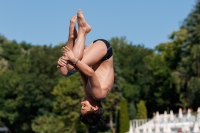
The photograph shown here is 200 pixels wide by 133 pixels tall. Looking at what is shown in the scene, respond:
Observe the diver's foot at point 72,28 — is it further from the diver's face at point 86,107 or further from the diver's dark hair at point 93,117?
the diver's dark hair at point 93,117

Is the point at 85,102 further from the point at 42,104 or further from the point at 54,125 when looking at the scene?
A: the point at 42,104

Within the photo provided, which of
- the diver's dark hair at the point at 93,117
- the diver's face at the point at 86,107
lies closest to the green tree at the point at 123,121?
the diver's dark hair at the point at 93,117

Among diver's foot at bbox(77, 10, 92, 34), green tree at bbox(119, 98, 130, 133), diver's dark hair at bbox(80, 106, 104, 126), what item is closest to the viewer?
diver's dark hair at bbox(80, 106, 104, 126)

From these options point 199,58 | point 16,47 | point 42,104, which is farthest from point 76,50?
point 16,47

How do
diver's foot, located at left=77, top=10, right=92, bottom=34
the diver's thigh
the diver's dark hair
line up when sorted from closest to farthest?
→ the diver's thigh → the diver's dark hair → diver's foot, located at left=77, top=10, right=92, bottom=34

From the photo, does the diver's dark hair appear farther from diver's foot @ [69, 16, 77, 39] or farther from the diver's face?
diver's foot @ [69, 16, 77, 39]

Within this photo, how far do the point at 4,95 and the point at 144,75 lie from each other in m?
18.7

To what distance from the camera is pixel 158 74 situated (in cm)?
5353

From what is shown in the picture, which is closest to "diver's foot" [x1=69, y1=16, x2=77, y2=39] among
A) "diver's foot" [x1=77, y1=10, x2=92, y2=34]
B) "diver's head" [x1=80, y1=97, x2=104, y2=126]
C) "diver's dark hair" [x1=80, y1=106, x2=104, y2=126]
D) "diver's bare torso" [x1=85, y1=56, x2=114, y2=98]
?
"diver's foot" [x1=77, y1=10, x2=92, y2=34]

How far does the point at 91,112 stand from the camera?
7129 mm

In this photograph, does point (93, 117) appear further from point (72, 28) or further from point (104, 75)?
point (72, 28)

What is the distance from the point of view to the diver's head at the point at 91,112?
7.14 meters

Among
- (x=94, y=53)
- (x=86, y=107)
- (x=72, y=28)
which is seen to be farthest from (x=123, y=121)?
(x=94, y=53)

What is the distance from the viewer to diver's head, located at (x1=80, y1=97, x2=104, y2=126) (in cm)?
714
